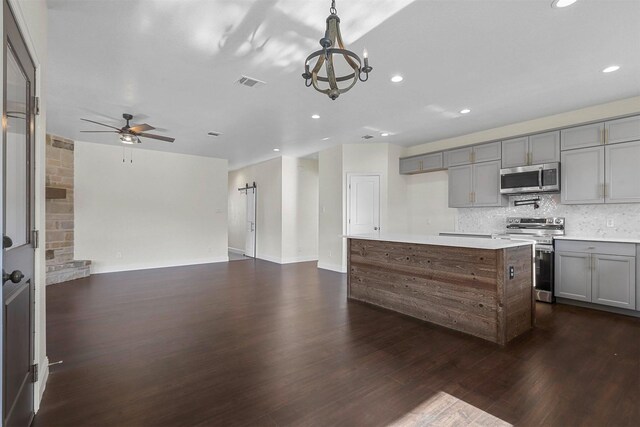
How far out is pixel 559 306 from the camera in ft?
13.8

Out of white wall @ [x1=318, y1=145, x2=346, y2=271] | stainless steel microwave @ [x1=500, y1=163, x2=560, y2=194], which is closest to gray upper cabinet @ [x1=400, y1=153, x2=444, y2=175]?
stainless steel microwave @ [x1=500, y1=163, x2=560, y2=194]

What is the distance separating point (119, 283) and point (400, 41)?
5748 millimetres

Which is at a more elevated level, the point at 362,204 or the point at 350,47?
the point at 350,47

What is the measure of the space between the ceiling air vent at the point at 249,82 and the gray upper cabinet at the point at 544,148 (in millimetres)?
4026

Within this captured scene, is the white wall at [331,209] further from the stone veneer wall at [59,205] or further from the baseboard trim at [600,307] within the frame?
the stone veneer wall at [59,205]

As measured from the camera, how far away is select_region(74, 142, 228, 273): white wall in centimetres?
634

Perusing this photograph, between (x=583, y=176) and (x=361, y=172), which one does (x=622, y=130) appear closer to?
(x=583, y=176)

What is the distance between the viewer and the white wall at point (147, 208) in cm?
634

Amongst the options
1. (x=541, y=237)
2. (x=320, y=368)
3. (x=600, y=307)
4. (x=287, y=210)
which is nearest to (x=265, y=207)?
(x=287, y=210)

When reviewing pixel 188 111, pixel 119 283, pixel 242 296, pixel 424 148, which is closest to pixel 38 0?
pixel 188 111

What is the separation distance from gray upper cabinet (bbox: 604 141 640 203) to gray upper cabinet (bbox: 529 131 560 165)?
0.55 metres

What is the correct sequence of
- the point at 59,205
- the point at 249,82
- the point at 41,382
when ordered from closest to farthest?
the point at 41,382 → the point at 249,82 → the point at 59,205

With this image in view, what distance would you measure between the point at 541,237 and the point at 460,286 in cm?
226

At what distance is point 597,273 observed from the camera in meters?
3.93
